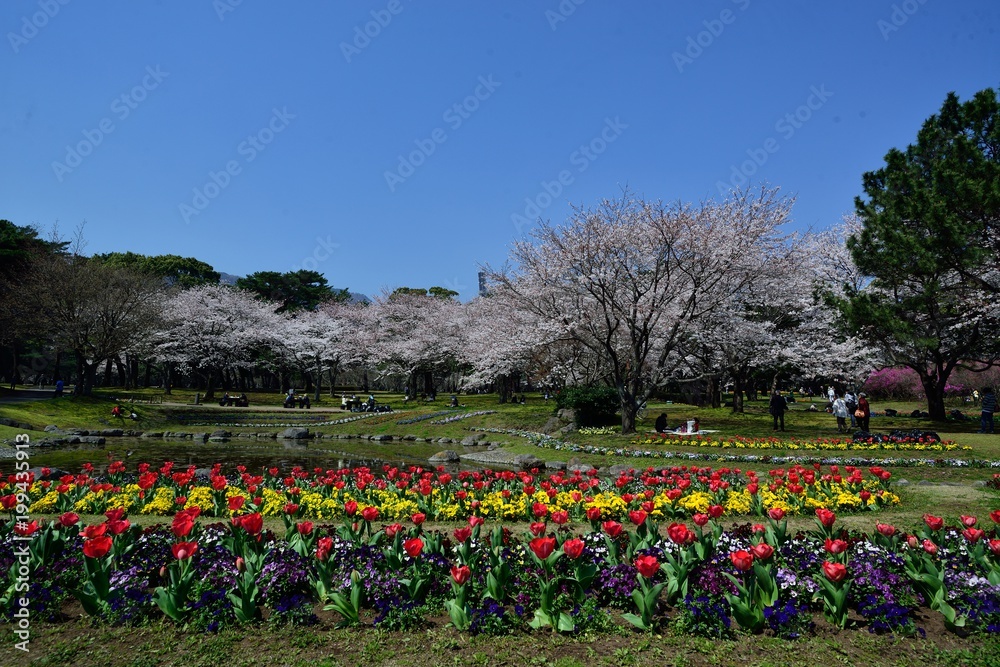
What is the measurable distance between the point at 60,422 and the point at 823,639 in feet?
105

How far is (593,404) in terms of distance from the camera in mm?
23703

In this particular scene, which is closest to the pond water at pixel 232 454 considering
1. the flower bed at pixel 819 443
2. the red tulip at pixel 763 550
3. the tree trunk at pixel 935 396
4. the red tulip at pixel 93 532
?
the flower bed at pixel 819 443

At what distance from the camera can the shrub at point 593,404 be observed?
77.7 ft

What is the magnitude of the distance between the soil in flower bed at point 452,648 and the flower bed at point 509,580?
4.5 inches

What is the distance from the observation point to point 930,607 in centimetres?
467

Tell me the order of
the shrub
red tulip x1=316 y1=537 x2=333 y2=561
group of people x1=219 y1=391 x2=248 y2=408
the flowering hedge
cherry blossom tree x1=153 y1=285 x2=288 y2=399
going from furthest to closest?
cherry blossom tree x1=153 y1=285 x2=288 y2=399
group of people x1=219 y1=391 x2=248 y2=408
the shrub
the flowering hedge
red tulip x1=316 y1=537 x2=333 y2=561

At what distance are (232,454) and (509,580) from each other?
17.7 metres

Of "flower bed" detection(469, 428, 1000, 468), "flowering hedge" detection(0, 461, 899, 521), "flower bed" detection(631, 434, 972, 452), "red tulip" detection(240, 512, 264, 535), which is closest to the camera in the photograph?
"red tulip" detection(240, 512, 264, 535)

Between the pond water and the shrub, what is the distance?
4.73 metres

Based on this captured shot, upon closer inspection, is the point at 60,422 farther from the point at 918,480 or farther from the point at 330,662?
the point at 918,480

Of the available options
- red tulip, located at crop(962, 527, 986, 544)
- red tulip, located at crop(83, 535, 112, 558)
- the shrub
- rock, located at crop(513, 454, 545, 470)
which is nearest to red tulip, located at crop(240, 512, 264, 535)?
red tulip, located at crop(83, 535, 112, 558)

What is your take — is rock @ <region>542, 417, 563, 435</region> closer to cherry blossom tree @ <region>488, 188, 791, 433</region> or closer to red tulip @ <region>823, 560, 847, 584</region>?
cherry blossom tree @ <region>488, 188, 791, 433</region>

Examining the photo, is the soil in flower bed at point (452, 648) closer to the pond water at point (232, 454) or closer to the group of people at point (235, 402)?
the pond water at point (232, 454)

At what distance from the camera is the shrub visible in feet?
77.7
